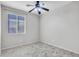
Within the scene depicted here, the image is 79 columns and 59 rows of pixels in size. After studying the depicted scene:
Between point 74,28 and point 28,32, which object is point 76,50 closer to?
point 74,28

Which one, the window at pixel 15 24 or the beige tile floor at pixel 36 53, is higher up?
the window at pixel 15 24

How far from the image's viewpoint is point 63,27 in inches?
145

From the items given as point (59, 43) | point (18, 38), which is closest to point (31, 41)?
point (18, 38)

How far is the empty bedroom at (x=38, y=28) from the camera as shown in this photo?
3055mm

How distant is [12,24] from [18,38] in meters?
0.99

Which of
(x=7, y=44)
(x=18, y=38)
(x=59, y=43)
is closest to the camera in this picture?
(x=7, y=44)

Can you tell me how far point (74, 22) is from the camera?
3127 millimetres

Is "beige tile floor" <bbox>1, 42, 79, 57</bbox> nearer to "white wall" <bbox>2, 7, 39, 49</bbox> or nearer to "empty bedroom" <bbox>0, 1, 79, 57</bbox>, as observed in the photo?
"empty bedroom" <bbox>0, 1, 79, 57</bbox>

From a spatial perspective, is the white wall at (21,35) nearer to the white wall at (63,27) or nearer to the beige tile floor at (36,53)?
the beige tile floor at (36,53)

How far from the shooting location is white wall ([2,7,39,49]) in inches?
139

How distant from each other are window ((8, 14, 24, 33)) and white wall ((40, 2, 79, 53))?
1.79 metres

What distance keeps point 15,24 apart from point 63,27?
9.99 ft

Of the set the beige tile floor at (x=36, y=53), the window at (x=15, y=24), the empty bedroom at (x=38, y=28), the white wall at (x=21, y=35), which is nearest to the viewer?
the beige tile floor at (x=36, y=53)

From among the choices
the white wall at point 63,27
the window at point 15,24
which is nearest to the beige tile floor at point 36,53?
the white wall at point 63,27
